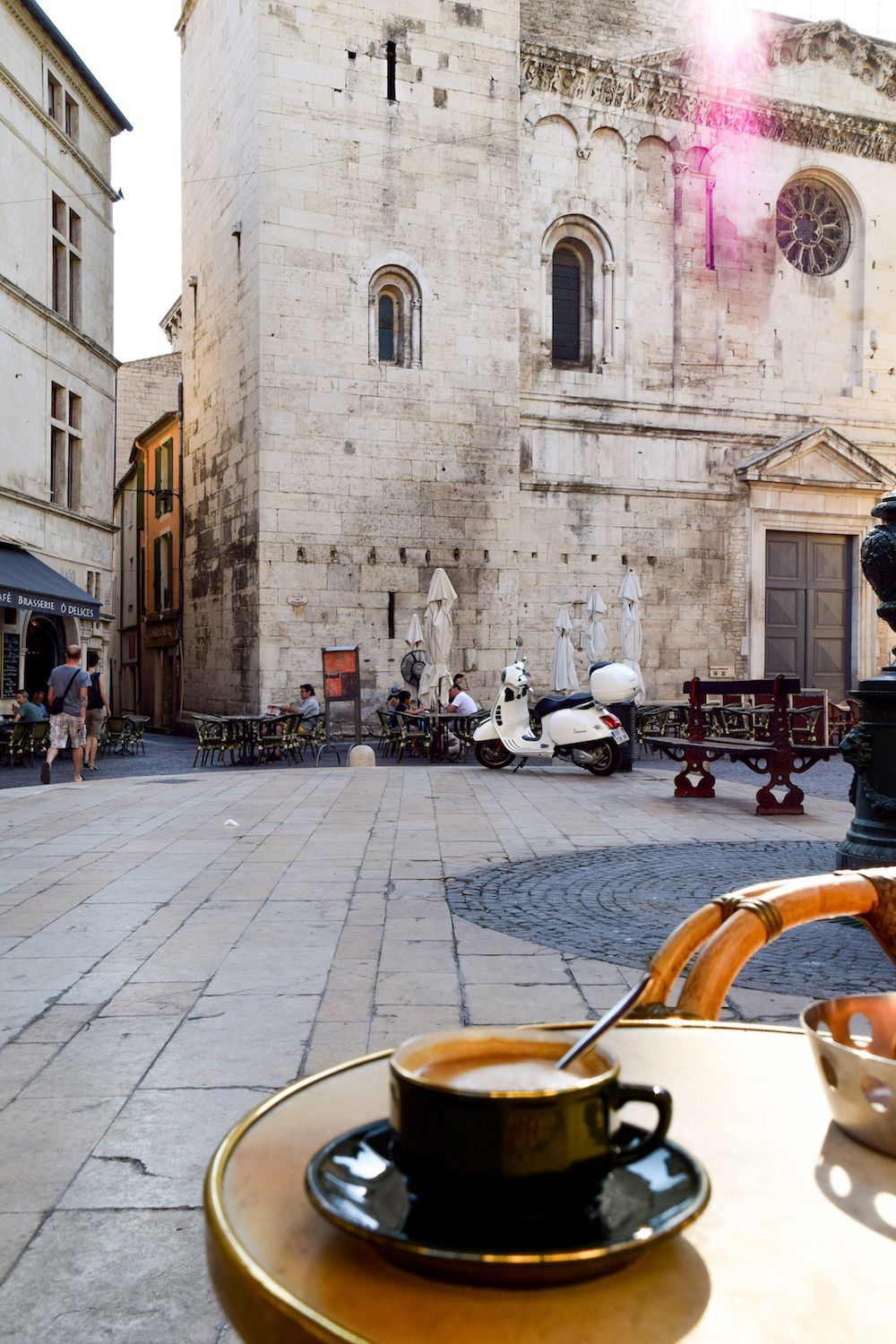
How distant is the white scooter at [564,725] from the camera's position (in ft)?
44.7

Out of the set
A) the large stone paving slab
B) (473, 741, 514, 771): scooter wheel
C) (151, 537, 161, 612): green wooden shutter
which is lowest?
the large stone paving slab

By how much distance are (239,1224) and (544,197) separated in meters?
22.5

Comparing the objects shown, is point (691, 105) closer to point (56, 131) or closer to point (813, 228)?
point (813, 228)

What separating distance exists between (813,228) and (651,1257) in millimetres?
26327

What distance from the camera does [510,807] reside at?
10.5 m

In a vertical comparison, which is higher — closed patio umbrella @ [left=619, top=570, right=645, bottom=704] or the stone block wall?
the stone block wall

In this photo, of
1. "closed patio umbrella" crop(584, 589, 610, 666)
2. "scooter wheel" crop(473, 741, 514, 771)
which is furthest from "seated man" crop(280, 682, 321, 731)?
"closed patio umbrella" crop(584, 589, 610, 666)

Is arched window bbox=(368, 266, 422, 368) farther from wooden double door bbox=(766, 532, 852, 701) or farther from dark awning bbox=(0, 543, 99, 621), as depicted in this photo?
wooden double door bbox=(766, 532, 852, 701)

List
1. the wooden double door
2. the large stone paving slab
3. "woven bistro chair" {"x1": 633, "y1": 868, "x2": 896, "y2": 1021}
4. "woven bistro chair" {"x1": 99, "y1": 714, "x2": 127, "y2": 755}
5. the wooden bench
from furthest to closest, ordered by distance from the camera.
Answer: the wooden double door, "woven bistro chair" {"x1": 99, "y1": 714, "x2": 127, "y2": 755}, the wooden bench, the large stone paving slab, "woven bistro chair" {"x1": 633, "y1": 868, "x2": 896, "y2": 1021}

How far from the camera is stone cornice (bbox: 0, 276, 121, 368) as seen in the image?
18.7 metres

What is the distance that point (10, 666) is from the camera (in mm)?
18484

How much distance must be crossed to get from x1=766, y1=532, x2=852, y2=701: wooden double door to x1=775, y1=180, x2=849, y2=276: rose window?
19.4 ft

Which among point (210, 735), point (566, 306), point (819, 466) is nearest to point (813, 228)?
point (819, 466)

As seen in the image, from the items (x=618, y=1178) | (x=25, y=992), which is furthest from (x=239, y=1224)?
(x=25, y=992)
